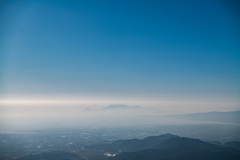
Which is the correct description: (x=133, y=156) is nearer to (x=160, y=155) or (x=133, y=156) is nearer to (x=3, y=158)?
(x=160, y=155)

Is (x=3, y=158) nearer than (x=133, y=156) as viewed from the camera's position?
No

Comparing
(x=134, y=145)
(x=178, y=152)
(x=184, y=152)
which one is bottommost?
(x=134, y=145)

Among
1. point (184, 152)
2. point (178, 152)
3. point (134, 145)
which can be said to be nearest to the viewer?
point (184, 152)

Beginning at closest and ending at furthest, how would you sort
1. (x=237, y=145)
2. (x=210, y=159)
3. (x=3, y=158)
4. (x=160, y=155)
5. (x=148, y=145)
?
1. (x=210, y=159)
2. (x=160, y=155)
3. (x=3, y=158)
4. (x=237, y=145)
5. (x=148, y=145)

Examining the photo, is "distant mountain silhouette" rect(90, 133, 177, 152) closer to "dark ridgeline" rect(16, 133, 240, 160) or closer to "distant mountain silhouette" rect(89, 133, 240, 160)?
"dark ridgeline" rect(16, 133, 240, 160)

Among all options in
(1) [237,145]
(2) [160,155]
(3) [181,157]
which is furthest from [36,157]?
(1) [237,145]

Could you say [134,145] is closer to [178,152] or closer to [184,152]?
[178,152]

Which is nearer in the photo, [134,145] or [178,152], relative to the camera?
[178,152]

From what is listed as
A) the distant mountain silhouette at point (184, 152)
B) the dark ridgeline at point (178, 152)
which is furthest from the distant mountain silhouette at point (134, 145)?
the distant mountain silhouette at point (184, 152)

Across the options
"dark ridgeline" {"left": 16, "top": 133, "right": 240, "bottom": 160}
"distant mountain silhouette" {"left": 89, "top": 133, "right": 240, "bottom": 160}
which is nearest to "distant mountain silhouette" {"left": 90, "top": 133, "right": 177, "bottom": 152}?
"dark ridgeline" {"left": 16, "top": 133, "right": 240, "bottom": 160}


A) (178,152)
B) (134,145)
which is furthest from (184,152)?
(134,145)

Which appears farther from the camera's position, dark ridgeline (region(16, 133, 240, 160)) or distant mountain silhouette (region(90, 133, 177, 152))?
distant mountain silhouette (region(90, 133, 177, 152))
